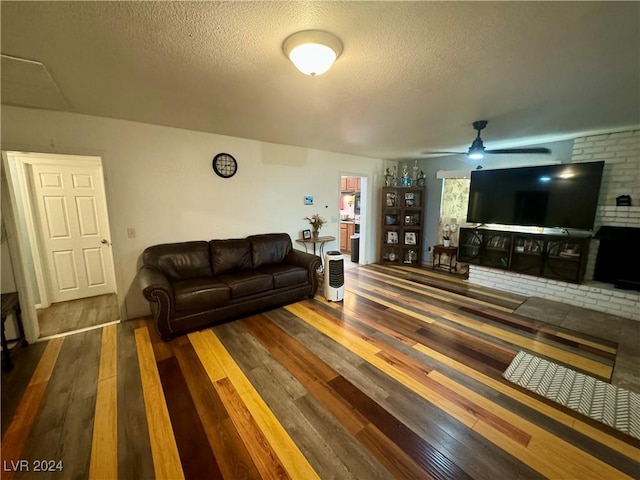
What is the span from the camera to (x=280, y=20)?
1317 mm

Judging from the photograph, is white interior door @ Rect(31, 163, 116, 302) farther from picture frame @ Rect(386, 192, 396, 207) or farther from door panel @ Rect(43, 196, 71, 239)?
picture frame @ Rect(386, 192, 396, 207)

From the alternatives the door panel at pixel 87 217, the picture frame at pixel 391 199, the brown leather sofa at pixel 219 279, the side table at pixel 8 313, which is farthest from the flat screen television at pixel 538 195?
the door panel at pixel 87 217

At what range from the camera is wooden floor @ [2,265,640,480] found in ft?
4.65

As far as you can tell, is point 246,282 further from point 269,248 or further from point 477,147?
point 477,147

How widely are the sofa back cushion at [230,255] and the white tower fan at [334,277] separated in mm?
1135

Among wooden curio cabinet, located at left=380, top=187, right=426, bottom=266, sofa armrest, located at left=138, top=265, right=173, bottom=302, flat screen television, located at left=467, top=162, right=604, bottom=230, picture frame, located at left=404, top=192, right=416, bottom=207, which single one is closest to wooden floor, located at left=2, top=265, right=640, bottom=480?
sofa armrest, located at left=138, top=265, right=173, bottom=302

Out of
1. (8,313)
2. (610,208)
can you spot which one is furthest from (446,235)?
(8,313)

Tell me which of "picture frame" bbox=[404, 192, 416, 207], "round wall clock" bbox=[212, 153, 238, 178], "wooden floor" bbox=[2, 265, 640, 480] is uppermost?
"round wall clock" bbox=[212, 153, 238, 178]

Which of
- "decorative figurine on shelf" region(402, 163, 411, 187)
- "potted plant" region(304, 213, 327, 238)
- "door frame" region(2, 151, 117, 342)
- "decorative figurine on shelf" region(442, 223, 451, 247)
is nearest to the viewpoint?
"door frame" region(2, 151, 117, 342)

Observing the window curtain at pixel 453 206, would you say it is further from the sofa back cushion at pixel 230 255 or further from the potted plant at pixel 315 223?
the sofa back cushion at pixel 230 255

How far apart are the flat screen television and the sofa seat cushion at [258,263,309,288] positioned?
3232 mm

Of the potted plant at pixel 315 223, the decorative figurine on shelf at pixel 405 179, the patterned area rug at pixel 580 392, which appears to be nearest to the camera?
the patterned area rug at pixel 580 392

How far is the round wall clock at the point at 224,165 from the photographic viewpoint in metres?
3.57

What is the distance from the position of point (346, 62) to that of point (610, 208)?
162 inches
